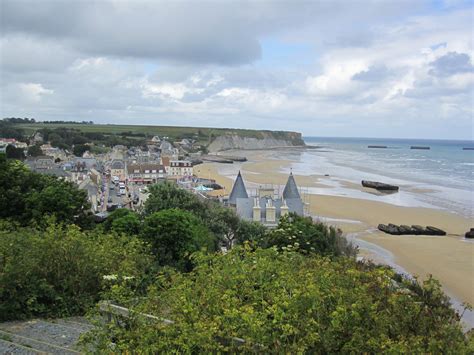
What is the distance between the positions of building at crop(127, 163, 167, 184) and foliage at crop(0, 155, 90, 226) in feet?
115

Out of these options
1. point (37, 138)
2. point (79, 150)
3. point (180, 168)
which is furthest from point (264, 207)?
point (37, 138)

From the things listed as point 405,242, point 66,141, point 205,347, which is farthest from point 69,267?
point 66,141

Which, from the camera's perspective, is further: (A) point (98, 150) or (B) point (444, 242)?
(A) point (98, 150)

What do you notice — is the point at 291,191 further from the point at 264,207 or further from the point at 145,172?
the point at 145,172

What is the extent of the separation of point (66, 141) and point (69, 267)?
10017cm

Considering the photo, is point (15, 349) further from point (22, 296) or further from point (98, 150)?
point (98, 150)

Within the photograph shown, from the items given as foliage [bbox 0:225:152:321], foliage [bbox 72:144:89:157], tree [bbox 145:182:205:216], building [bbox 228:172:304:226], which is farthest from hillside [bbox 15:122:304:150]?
foliage [bbox 0:225:152:321]

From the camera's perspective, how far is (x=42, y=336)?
641 centimetres

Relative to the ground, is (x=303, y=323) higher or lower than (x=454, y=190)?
higher

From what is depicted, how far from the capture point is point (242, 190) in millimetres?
28094

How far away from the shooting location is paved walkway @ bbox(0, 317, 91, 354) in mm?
5610

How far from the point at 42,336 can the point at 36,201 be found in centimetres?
1034

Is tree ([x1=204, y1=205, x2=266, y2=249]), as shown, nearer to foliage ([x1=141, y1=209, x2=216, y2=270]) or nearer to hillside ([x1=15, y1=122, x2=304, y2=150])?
foliage ([x1=141, y1=209, x2=216, y2=270])

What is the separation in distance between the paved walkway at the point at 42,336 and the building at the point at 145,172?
1796 inches
